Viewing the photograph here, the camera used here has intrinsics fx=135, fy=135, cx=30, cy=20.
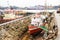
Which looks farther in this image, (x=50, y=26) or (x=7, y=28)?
(x=50, y=26)

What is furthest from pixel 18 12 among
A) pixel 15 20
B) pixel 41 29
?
pixel 41 29

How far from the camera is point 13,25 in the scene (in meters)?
1.68

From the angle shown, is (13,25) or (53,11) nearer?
(13,25)

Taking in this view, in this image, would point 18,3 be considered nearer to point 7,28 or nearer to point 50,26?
point 7,28

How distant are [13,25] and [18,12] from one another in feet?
0.61

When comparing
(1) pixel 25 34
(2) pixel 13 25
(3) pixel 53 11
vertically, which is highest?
(3) pixel 53 11

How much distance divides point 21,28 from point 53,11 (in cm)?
48

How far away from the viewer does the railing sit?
1.63 meters

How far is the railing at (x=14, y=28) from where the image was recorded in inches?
64.3

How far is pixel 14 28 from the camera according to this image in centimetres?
168

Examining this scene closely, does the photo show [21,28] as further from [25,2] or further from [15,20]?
[25,2]

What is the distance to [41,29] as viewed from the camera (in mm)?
1763

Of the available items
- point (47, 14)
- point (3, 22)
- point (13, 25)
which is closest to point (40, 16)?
point (47, 14)

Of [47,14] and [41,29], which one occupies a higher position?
[47,14]
